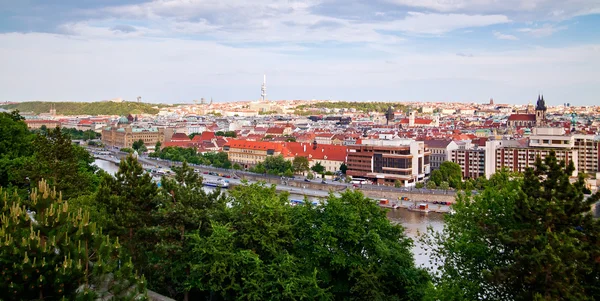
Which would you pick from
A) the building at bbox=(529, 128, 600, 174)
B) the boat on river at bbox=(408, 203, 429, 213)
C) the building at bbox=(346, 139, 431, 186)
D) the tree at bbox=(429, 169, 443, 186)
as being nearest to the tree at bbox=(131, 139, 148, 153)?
the building at bbox=(346, 139, 431, 186)

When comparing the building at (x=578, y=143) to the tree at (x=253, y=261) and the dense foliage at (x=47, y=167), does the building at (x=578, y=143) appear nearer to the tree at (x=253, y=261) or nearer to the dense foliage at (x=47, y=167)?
the dense foliage at (x=47, y=167)

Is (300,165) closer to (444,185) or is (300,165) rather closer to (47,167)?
(444,185)

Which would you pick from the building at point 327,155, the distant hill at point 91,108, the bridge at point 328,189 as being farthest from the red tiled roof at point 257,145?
the distant hill at point 91,108

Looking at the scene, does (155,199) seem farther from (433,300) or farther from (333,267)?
(433,300)

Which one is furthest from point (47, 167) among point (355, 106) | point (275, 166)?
point (355, 106)

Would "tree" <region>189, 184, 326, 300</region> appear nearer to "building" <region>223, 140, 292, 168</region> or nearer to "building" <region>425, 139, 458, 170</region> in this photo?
"building" <region>425, 139, 458, 170</region>

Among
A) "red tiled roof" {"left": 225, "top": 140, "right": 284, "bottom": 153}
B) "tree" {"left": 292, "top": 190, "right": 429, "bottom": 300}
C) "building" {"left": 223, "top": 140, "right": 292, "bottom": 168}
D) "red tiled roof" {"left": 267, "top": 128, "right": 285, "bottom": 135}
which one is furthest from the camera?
"red tiled roof" {"left": 267, "top": 128, "right": 285, "bottom": 135}

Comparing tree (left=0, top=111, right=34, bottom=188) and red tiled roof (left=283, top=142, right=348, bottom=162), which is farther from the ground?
tree (left=0, top=111, right=34, bottom=188)
